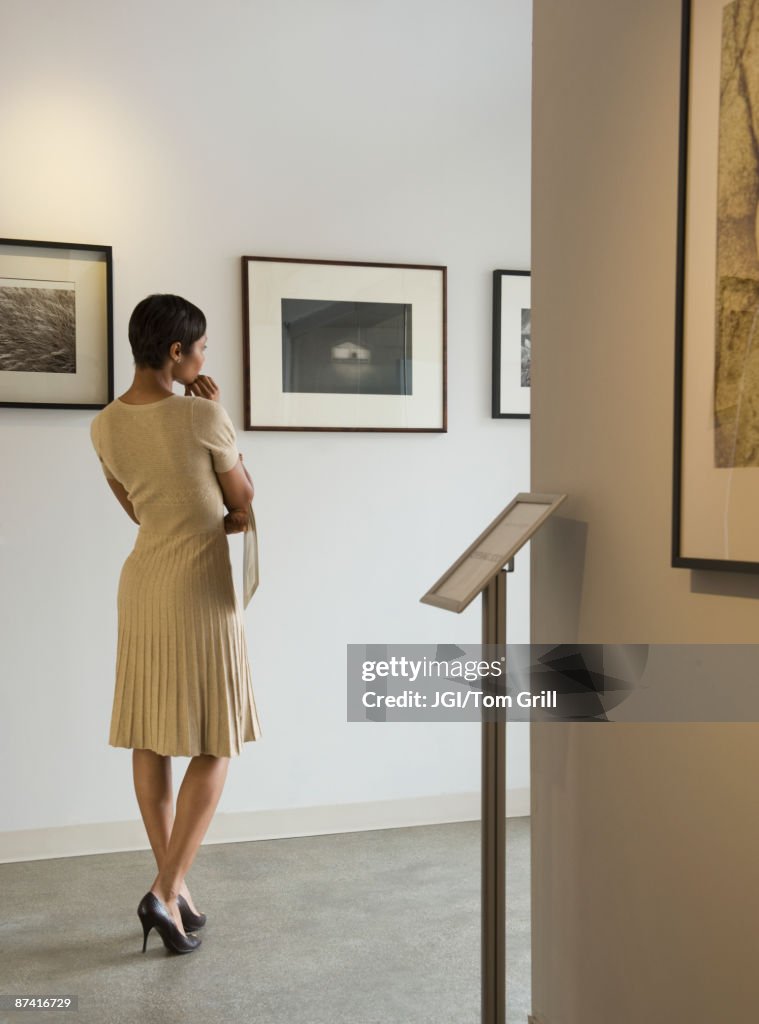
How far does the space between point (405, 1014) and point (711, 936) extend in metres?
1.03

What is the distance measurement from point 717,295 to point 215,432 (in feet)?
4.92

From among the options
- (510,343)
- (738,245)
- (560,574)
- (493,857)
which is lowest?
(493,857)

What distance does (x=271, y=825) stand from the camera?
11.9ft

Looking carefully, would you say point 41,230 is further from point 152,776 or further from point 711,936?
point 711,936

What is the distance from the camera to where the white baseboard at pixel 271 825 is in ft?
11.2

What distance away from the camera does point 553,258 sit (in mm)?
2045

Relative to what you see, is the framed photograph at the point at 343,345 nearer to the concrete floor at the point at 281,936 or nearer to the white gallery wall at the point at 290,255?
the white gallery wall at the point at 290,255

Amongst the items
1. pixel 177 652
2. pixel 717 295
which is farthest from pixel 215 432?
pixel 717 295

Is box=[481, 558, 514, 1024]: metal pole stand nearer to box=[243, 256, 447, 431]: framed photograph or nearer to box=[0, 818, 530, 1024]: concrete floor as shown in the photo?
box=[0, 818, 530, 1024]: concrete floor

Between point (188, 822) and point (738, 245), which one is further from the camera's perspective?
point (188, 822)

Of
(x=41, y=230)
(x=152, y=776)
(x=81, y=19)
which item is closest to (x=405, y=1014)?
(x=152, y=776)

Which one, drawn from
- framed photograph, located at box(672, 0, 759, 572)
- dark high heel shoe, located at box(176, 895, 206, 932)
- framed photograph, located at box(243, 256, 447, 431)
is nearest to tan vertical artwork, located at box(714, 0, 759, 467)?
framed photograph, located at box(672, 0, 759, 572)

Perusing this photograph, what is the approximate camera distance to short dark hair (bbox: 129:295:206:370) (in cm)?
269

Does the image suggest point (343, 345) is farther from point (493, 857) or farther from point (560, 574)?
point (493, 857)
